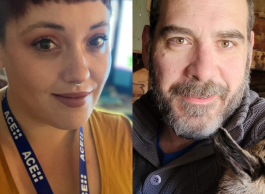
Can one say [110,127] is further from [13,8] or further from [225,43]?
[225,43]

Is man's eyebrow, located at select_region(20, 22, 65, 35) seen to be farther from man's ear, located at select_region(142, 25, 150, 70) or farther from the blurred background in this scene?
man's ear, located at select_region(142, 25, 150, 70)

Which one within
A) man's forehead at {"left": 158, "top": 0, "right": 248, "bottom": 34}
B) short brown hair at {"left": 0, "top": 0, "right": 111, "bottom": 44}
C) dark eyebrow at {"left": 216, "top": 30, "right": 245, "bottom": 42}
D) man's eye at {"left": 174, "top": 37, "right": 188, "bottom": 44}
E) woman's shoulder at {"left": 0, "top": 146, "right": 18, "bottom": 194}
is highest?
short brown hair at {"left": 0, "top": 0, "right": 111, "bottom": 44}

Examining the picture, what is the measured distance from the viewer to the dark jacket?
0.66m

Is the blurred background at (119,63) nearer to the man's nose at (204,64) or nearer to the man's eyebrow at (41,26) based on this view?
the man's eyebrow at (41,26)

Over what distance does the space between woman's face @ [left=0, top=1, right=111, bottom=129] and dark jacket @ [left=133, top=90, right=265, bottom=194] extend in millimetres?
355

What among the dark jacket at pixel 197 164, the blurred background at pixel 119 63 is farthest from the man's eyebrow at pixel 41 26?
the dark jacket at pixel 197 164

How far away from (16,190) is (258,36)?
1.25m

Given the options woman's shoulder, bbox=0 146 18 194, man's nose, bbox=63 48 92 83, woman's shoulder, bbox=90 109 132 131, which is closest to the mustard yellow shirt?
woman's shoulder, bbox=90 109 132 131

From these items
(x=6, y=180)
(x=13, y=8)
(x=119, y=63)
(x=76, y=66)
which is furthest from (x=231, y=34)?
(x=6, y=180)

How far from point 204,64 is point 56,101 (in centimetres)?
46

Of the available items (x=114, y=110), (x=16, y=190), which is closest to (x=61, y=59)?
(x=114, y=110)

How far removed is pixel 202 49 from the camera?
0.66m

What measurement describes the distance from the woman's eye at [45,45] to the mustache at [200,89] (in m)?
0.43

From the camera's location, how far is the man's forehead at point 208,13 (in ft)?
2.13
